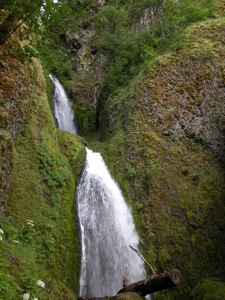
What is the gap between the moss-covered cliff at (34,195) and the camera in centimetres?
700

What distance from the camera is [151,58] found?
1825cm

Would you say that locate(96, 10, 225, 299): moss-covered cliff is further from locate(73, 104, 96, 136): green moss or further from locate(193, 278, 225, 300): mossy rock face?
locate(73, 104, 96, 136): green moss

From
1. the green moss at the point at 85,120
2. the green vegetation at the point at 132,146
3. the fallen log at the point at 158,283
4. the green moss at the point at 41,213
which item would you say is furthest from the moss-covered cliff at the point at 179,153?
the green moss at the point at 85,120

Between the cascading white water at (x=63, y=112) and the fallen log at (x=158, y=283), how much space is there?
13967 millimetres

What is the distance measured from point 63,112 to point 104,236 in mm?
12721

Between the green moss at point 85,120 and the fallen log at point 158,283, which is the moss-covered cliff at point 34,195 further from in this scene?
the green moss at point 85,120

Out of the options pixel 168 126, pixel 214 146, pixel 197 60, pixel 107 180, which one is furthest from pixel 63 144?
pixel 197 60

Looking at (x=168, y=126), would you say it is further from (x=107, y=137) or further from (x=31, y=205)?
(x=31, y=205)

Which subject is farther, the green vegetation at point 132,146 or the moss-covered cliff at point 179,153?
the moss-covered cliff at point 179,153

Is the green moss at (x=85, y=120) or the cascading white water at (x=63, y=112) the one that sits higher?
the cascading white water at (x=63, y=112)

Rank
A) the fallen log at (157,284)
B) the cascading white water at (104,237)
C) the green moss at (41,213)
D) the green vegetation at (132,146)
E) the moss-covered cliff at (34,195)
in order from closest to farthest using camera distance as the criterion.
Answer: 1. the green vegetation at (132,146)
2. the green moss at (41,213)
3. the moss-covered cliff at (34,195)
4. the fallen log at (157,284)
5. the cascading white water at (104,237)

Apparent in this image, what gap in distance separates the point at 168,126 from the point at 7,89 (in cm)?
931

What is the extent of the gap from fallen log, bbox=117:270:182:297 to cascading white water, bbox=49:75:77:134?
14.0m

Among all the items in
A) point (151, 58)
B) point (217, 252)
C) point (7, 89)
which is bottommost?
point (217, 252)
